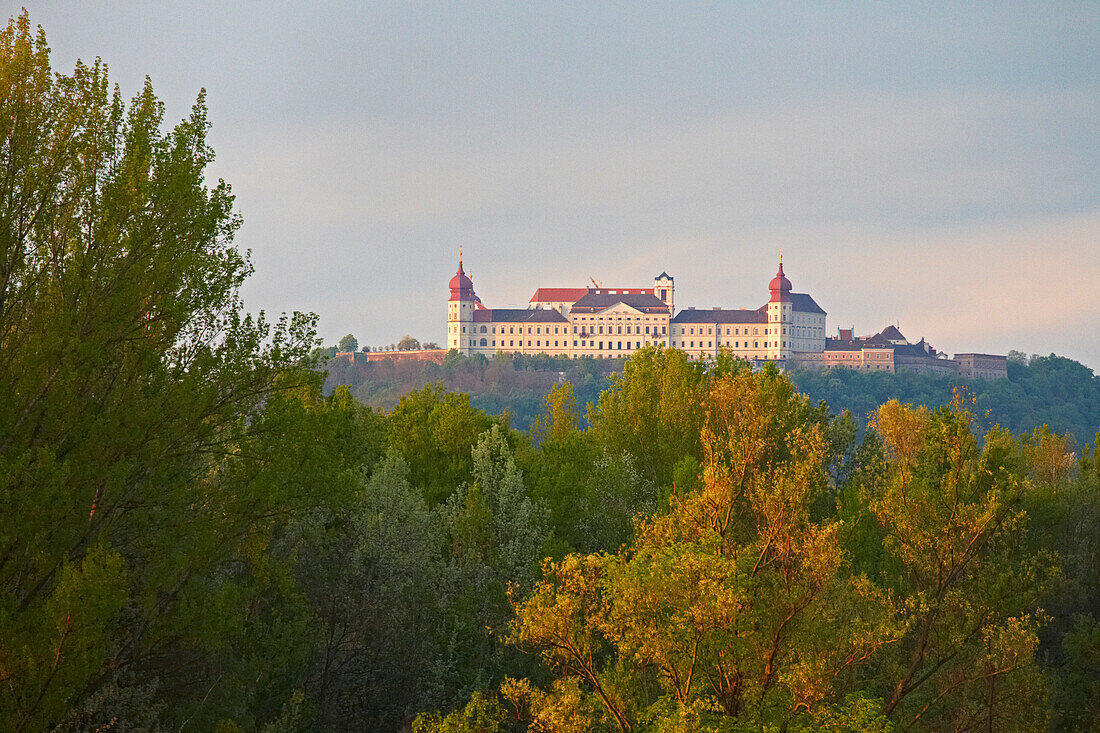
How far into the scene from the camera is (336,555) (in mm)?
26266

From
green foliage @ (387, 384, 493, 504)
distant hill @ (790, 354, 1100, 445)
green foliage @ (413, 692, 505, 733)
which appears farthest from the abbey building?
green foliage @ (413, 692, 505, 733)

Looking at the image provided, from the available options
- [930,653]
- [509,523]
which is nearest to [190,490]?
[509,523]

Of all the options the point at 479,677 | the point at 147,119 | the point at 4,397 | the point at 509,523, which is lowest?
the point at 479,677

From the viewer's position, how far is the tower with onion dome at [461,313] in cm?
17650

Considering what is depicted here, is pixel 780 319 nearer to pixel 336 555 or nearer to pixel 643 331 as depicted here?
pixel 643 331

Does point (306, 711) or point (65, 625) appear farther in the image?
point (306, 711)

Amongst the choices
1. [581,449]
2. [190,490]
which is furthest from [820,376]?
[190,490]

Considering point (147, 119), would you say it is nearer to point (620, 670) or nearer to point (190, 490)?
point (190, 490)

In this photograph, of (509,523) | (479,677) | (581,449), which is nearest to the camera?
(479,677)

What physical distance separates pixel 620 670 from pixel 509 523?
34.0 ft

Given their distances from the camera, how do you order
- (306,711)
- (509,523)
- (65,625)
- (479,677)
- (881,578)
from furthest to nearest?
1. (509,523)
2. (881,578)
3. (479,677)
4. (306,711)
5. (65,625)

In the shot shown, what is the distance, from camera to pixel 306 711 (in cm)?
2341

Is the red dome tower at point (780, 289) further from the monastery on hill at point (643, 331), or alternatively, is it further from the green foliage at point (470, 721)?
the green foliage at point (470, 721)

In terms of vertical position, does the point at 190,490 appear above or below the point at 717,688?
above
